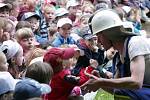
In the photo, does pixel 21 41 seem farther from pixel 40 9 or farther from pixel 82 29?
pixel 40 9

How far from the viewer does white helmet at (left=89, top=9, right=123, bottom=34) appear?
3.44 metres

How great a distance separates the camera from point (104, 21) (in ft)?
11.4

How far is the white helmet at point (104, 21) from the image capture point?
136 inches

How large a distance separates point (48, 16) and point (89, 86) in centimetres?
522

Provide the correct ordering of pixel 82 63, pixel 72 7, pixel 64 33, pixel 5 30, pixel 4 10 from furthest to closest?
pixel 72 7
pixel 64 33
pixel 4 10
pixel 82 63
pixel 5 30

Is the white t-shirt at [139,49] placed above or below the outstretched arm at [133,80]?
above

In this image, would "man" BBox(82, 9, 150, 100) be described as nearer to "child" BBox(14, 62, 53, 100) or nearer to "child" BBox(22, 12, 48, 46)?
"child" BBox(14, 62, 53, 100)

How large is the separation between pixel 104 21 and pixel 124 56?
32 cm

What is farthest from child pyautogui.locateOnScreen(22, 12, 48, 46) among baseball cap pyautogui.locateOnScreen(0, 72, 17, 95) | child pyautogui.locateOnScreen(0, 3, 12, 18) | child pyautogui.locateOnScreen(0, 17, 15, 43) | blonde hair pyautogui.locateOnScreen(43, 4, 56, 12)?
baseball cap pyautogui.locateOnScreen(0, 72, 17, 95)

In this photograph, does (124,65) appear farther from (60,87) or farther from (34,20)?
(34,20)

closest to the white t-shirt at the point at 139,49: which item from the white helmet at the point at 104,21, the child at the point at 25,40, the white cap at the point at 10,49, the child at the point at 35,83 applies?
the white helmet at the point at 104,21

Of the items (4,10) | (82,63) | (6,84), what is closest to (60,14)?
(4,10)

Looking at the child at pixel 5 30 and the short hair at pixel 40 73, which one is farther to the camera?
the child at pixel 5 30

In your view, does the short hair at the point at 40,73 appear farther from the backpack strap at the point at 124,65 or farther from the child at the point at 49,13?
the child at the point at 49,13
